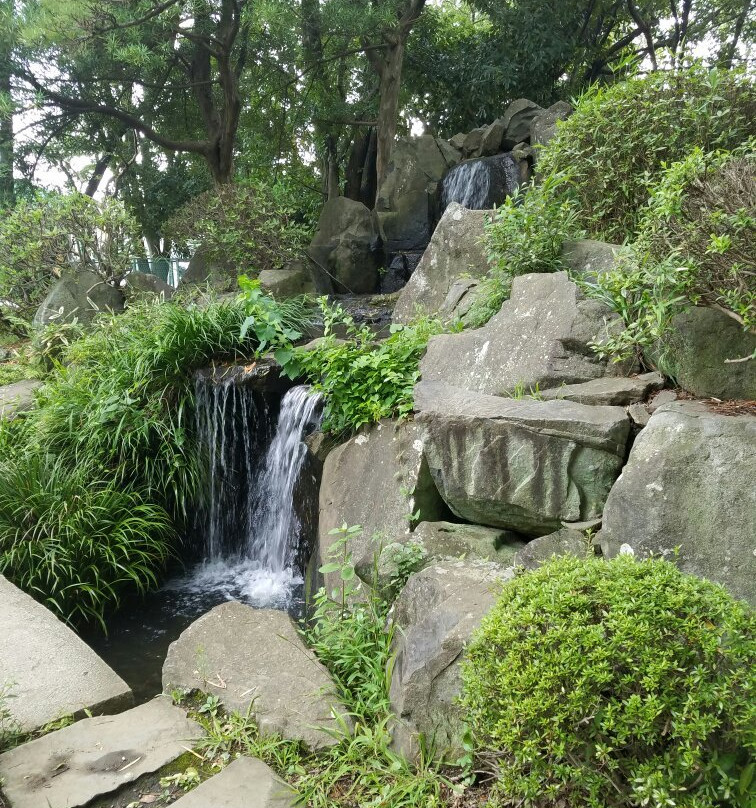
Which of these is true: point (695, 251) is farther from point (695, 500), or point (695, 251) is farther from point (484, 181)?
point (484, 181)

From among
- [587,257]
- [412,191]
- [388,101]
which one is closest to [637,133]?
[587,257]

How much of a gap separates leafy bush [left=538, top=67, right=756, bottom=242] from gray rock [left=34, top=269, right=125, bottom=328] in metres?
6.60

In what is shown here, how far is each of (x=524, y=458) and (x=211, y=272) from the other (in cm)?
795

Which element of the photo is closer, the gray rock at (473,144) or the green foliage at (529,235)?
the green foliage at (529,235)

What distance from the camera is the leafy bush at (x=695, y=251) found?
3.04 meters

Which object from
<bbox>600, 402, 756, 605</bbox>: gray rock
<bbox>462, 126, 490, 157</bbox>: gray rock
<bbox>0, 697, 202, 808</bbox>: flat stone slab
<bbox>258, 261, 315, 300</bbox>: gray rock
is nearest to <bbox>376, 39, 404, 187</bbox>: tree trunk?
<bbox>462, 126, 490, 157</bbox>: gray rock

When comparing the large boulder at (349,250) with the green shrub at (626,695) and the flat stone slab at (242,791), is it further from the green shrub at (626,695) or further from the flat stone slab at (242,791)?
the green shrub at (626,695)

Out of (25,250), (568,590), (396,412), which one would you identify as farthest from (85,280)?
(568,590)

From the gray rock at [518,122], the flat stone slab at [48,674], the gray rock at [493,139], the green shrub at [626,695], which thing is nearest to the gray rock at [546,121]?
the gray rock at [518,122]

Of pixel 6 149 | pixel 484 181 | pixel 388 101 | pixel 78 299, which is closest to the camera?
pixel 78 299

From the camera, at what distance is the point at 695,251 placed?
3211mm

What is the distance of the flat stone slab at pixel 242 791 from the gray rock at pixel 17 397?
16.6ft

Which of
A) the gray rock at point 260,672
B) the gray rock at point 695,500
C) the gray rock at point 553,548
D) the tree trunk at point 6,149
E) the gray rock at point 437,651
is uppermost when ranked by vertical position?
the tree trunk at point 6,149

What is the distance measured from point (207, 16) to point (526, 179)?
6.33 meters
